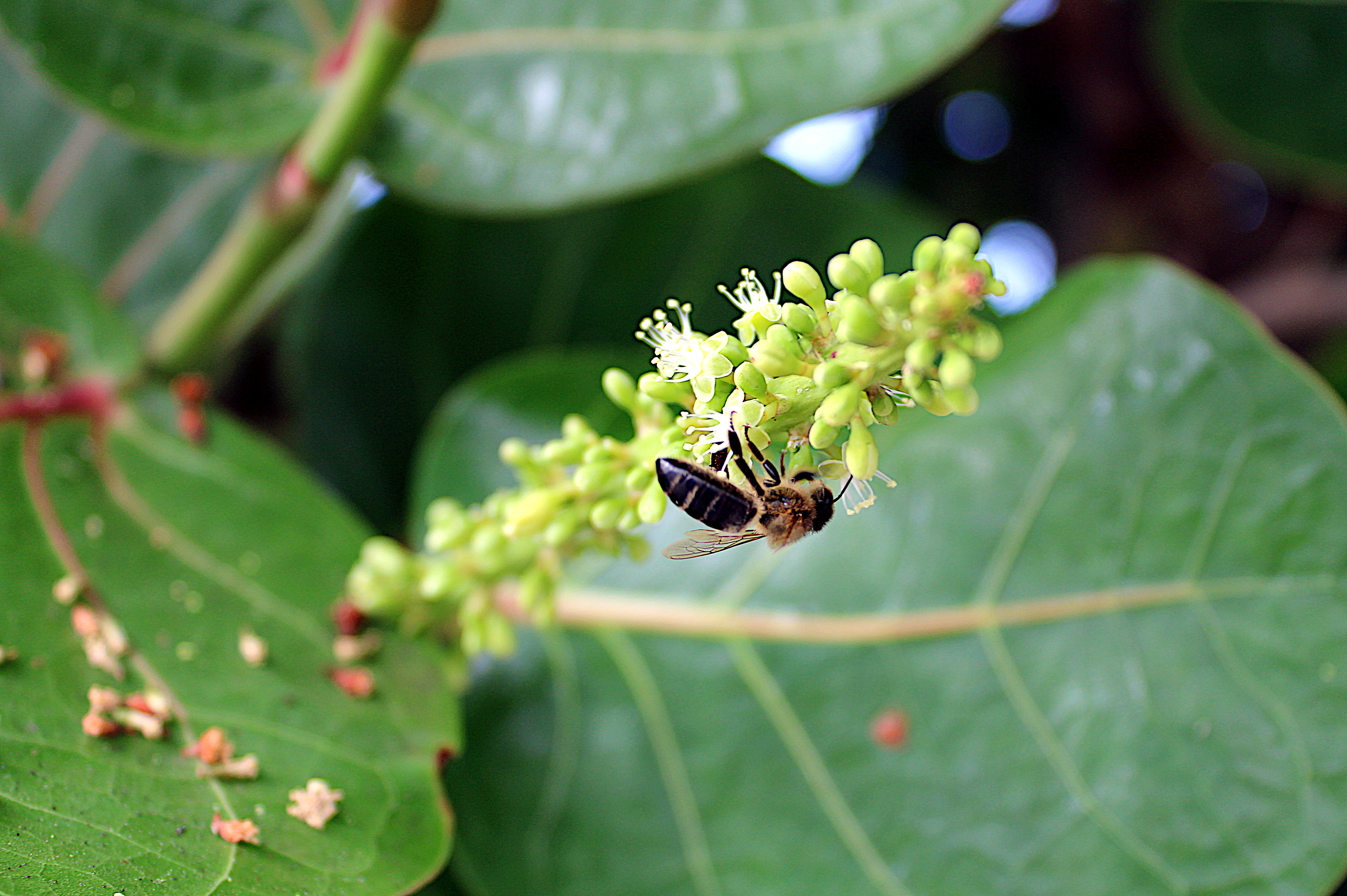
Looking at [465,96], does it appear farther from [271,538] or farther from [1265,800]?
[1265,800]

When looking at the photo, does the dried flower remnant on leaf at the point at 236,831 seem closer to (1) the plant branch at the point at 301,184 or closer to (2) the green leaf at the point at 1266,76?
(1) the plant branch at the point at 301,184

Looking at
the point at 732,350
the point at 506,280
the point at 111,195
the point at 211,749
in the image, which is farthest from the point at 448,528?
the point at 111,195

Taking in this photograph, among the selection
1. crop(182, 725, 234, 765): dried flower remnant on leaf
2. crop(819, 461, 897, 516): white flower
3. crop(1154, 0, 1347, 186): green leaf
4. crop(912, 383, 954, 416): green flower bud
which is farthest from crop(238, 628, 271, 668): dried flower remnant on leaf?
crop(1154, 0, 1347, 186): green leaf

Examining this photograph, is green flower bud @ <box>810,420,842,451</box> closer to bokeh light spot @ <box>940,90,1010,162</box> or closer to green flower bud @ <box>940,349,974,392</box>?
green flower bud @ <box>940,349,974,392</box>

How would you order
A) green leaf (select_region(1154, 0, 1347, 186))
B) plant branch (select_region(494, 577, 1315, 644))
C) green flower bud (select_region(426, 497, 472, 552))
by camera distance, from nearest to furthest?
green flower bud (select_region(426, 497, 472, 552)) < plant branch (select_region(494, 577, 1315, 644)) < green leaf (select_region(1154, 0, 1347, 186))

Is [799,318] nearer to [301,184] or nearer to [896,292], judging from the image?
[896,292]

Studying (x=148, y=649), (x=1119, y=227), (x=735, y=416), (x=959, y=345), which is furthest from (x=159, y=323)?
(x=1119, y=227)
